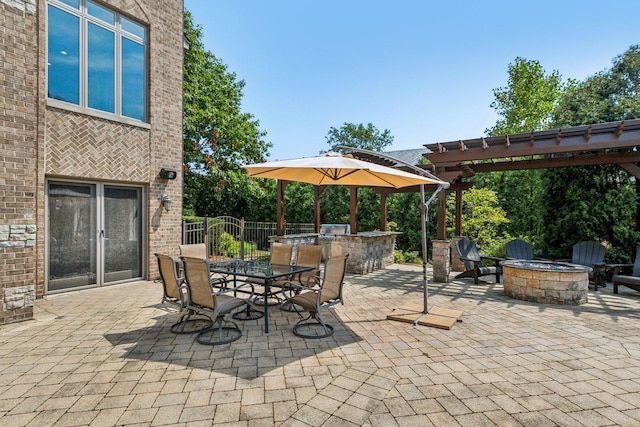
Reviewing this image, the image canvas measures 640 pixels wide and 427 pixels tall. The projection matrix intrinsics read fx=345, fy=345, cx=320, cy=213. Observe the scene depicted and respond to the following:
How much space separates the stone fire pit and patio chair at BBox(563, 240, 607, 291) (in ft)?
5.44

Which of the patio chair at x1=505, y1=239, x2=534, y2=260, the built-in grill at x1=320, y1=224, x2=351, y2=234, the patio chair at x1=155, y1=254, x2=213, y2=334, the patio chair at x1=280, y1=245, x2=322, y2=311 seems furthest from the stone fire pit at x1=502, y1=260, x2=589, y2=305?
the built-in grill at x1=320, y1=224, x2=351, y2=234

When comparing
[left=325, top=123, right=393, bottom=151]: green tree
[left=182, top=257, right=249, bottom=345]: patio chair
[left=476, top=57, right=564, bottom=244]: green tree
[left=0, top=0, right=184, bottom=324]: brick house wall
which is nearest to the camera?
[left=182, top=257, right=249, bottom=345]: patio chair

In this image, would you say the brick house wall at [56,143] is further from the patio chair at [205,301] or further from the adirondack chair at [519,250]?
the adirondack chair at [519,250]

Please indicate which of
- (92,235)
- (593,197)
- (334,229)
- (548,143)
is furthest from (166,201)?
(593,197)

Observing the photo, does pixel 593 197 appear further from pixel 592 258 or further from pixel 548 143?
pixel 548 143

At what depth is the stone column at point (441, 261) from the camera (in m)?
8.28

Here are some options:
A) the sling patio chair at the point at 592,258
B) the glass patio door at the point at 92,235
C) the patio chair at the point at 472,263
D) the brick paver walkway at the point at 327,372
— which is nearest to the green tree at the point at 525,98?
the sling patio chair at the point at 592,258

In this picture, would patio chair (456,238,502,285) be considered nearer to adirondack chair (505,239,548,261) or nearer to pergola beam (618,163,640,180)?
adirondack chair (505,239,548,261)

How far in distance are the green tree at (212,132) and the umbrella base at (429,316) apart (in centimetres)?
1106

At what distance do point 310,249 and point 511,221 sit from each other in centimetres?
1152

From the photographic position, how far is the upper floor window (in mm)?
6309

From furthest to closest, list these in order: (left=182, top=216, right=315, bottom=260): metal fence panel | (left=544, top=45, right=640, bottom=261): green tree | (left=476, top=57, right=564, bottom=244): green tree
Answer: (left=476, top=57, right=564, bottom=244): green tree → (left=182, top=216, right=315, bottom=260): metal fence panel → (left=544, top=45, right=640, bottom=261): green tree

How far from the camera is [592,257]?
27.2 ft

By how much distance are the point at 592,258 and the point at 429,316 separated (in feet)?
19.1
